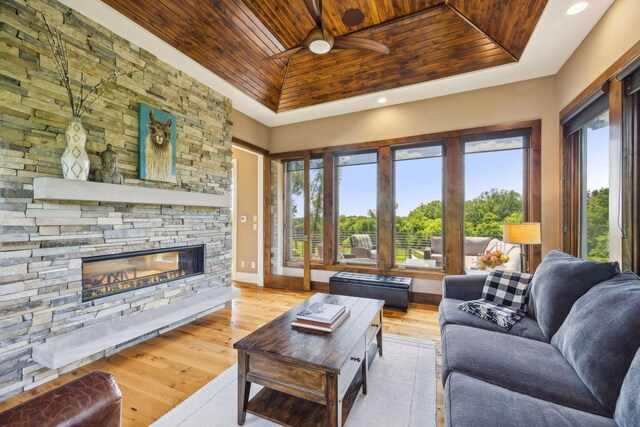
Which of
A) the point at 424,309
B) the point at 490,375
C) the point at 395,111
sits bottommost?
the point at 424,309

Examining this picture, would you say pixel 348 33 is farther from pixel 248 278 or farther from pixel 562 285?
pixel 248 278

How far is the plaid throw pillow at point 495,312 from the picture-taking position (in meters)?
2.03

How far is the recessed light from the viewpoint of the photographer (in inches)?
87.4

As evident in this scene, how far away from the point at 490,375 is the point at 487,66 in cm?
320

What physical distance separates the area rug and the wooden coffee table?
0.12 metres

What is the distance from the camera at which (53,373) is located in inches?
86.3

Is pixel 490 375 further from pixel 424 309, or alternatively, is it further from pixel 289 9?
pixel 289 9

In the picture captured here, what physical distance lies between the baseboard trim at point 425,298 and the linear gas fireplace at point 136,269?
2960mm

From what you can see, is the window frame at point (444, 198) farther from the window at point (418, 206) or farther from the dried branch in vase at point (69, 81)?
the dried branch in vase at point (69, 81)

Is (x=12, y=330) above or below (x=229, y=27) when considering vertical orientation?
below

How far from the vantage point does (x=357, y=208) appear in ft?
14.8

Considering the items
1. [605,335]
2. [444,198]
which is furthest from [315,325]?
[444,198]

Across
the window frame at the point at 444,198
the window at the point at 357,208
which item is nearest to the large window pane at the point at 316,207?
the window frame at the point at 444,198

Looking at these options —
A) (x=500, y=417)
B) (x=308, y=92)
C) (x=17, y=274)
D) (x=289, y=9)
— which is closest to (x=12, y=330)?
(x=17, y=274)
